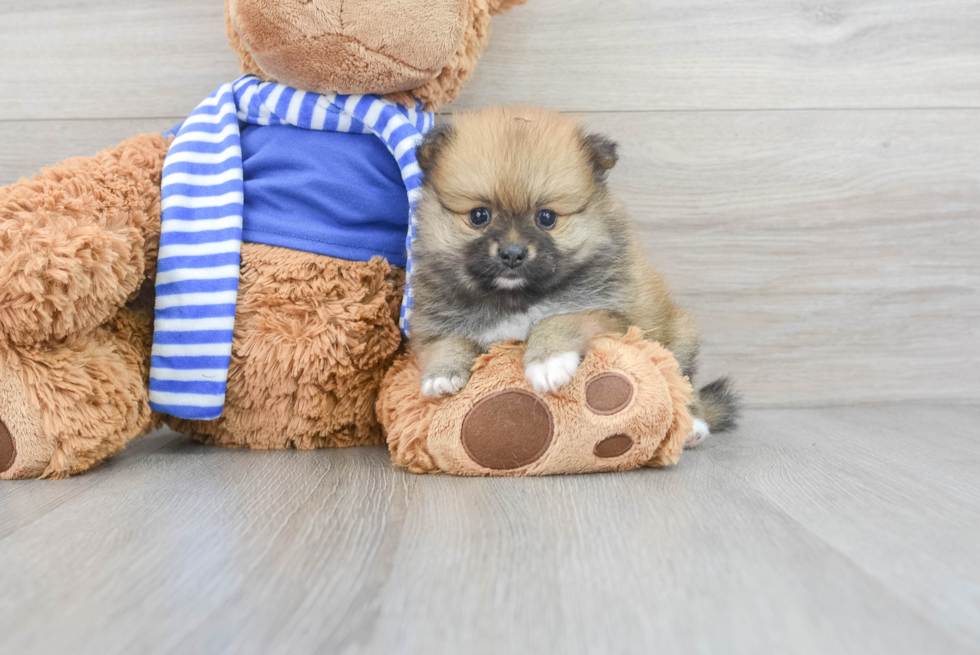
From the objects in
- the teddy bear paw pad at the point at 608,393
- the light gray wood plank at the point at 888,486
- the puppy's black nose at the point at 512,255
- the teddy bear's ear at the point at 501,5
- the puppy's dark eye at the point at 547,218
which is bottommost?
the light gray wood plank at the point at 888,486

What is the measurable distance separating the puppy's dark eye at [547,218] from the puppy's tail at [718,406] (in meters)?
0.62

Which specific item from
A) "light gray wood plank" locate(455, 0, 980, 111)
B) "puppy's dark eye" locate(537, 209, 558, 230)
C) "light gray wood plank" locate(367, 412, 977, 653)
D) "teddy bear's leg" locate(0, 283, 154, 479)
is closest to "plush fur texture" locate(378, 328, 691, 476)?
"light gray wood plank" locate(367, 412, 977, 653)

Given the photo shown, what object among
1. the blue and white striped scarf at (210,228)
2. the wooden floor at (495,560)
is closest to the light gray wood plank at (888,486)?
the wooden floor at (495,560)

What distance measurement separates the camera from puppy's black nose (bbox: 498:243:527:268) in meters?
1.26

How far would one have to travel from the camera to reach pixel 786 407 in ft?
6.81

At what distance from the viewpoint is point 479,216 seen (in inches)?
53.1

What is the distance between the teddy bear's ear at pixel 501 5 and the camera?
1.61 m

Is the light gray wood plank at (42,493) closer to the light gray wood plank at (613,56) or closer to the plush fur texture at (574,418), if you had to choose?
the plush fur texture at (574,418)

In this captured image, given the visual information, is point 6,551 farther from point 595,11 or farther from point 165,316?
point 595,11

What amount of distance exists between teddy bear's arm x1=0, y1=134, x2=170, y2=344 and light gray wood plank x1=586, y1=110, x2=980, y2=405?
116 centimetres

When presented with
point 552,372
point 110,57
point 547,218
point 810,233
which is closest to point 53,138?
point 110,57

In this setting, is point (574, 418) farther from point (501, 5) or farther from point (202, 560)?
point (501, 5)

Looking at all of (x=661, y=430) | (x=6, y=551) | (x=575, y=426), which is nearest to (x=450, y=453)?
(x=575, y=426)

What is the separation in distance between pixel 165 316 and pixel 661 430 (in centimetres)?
100
